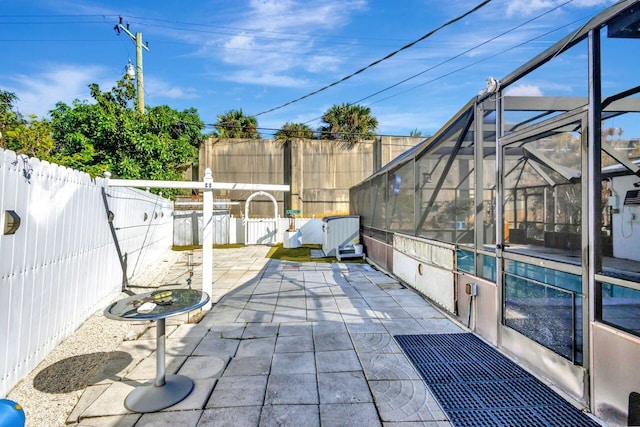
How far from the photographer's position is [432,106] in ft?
34.1

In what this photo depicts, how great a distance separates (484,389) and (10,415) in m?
2.70

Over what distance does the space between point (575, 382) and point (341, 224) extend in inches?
283

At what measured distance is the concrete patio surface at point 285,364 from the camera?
204 cm

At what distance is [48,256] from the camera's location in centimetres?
293

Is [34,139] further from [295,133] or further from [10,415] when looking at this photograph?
[295,133]

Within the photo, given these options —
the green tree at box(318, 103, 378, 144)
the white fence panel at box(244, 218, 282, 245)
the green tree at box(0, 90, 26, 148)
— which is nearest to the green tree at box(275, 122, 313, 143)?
the green tree at box(318, 103, 378, 144)

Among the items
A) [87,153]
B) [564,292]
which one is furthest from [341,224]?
[87,153]

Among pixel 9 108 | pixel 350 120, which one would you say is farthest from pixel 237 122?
pixel 9 108

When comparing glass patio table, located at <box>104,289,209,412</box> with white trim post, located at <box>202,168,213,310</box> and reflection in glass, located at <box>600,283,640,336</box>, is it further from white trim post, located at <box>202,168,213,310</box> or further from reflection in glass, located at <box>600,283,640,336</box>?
reflection in glass, located at <box>600,283,640,336</box>

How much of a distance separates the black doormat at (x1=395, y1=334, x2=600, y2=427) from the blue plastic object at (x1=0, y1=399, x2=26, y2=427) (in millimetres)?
2174

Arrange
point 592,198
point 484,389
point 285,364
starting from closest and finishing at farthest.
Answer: point 592,198 < point 484,389 < point 285,364

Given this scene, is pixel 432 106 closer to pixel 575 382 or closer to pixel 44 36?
pixel 575 382

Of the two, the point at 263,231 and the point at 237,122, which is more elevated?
the point at 237,122

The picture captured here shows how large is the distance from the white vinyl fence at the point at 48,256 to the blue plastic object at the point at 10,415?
144 cm
